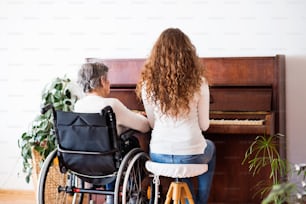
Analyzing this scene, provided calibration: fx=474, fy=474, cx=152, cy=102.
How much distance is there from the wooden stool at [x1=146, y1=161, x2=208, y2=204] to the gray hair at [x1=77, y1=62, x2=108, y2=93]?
538mm

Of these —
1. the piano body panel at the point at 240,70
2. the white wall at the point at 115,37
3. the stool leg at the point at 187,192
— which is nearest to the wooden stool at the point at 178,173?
the stool leg at the point at 187,192

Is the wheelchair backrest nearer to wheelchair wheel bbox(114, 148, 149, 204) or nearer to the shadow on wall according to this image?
wheelchair wheel bbox(114, 148, 149, 204)

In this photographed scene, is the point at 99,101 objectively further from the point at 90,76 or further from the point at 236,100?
the point at 236,100

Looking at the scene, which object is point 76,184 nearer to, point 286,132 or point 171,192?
point 171,192

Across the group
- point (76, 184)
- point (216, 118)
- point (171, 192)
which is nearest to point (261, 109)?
point (216, 118)

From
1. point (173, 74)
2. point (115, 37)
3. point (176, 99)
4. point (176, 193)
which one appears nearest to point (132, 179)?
point (176, 193)

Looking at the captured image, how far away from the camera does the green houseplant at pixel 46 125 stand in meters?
3.43

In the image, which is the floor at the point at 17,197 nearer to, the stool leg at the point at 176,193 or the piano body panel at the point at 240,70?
the stool leg at the point at 176,193

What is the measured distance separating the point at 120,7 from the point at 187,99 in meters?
1.42

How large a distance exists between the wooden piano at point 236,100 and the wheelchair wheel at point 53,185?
70 centimetres

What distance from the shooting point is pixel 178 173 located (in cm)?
257

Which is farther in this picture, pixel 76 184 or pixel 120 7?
pixel 120 7

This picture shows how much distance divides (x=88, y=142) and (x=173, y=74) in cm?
59

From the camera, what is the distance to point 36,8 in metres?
3.87
